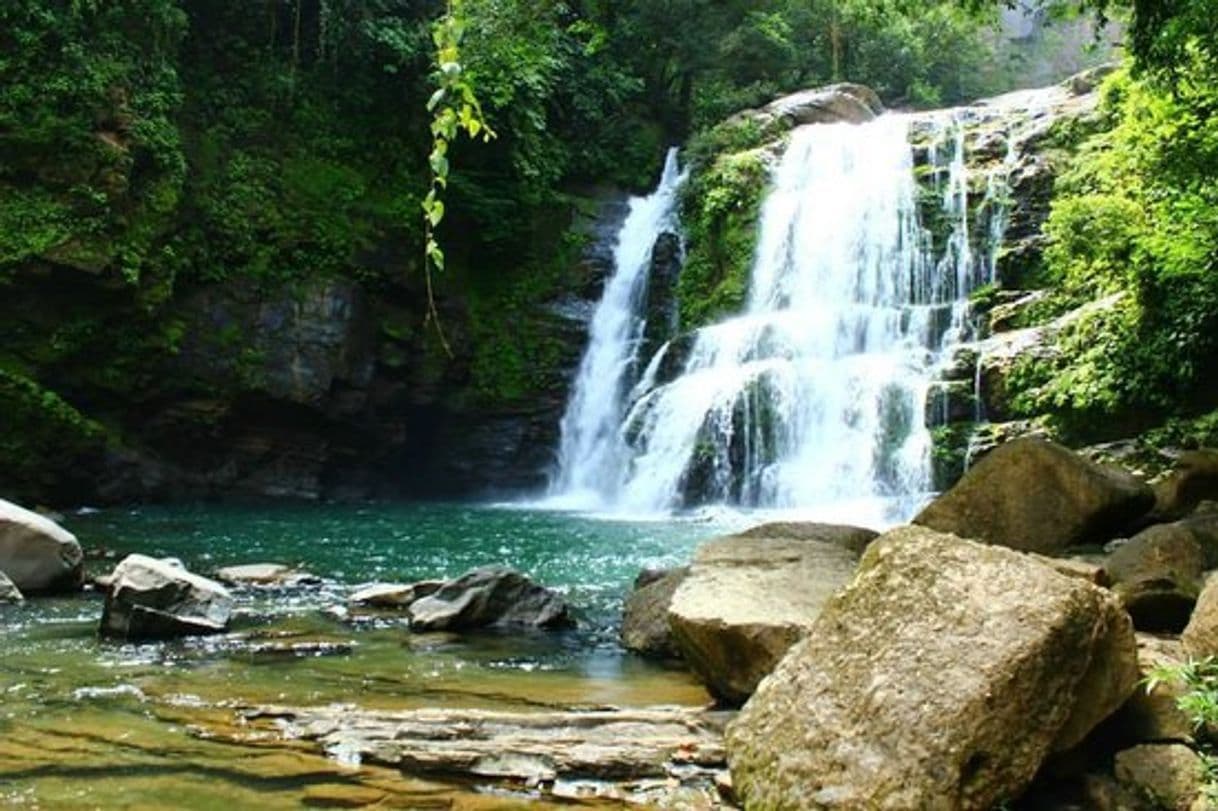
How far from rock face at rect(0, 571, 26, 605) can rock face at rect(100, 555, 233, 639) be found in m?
1.47

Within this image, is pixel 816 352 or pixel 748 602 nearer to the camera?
pixel 748 602

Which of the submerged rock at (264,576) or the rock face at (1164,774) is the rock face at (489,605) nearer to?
the submerged rock at (264,576)

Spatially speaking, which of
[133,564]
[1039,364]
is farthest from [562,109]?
[133,564]

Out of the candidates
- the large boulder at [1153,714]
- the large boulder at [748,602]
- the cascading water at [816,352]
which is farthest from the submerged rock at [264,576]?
the cascading water at [816,352]

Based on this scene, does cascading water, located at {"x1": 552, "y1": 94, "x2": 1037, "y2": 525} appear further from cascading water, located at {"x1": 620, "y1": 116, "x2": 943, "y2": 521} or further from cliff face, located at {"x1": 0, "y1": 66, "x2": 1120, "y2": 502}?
cliff face, located at {"x1": 0, "y1": 66, "x2": 1120, "y2": 502}

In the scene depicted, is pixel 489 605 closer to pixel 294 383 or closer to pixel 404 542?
pixel 404 542

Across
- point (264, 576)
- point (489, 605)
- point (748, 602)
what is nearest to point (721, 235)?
point (264, 576)

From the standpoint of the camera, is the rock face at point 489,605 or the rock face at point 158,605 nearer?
the rock face at point 158,605

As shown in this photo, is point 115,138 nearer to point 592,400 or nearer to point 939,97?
point 592,400

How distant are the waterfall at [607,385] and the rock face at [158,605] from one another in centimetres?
1219

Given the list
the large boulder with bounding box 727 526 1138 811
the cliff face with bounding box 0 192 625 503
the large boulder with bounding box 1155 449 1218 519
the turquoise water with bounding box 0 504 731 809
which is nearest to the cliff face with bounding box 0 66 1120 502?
the cliff face with bounding box 0 192 625 503

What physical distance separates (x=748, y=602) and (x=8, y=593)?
6402mm

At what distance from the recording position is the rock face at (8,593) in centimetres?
848

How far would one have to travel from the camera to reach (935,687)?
368 centimetres
